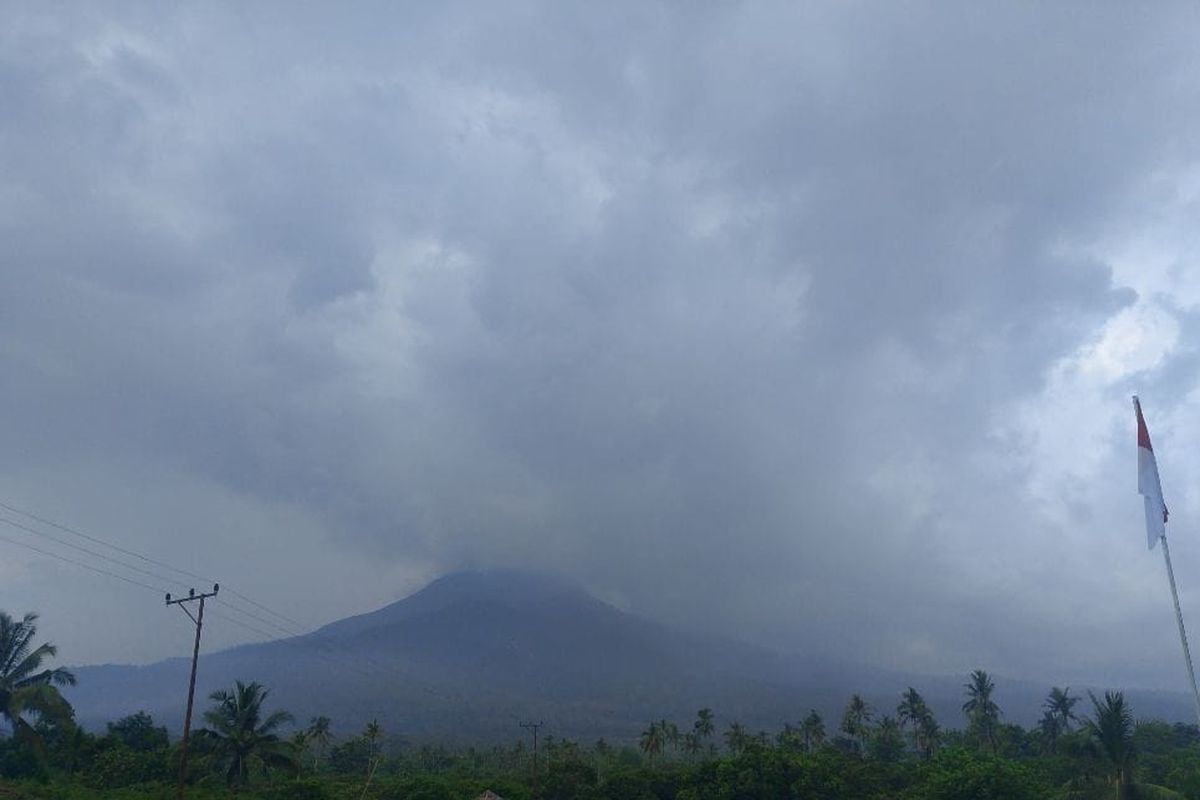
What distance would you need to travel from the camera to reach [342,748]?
110938mm

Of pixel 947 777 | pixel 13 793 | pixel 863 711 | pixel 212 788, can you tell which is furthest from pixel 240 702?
pixel 863 711

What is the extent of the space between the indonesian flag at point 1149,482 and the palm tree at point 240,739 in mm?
46959

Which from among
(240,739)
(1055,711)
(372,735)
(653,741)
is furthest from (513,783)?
(1055,711)

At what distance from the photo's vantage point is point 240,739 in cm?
5275

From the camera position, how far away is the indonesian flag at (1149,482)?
23062mm

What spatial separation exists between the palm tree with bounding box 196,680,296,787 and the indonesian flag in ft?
154

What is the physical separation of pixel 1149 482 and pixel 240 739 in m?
49.2

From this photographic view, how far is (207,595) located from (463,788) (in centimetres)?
3486

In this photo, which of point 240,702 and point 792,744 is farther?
point 792,744

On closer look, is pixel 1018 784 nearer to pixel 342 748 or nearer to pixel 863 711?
pixel 863 711

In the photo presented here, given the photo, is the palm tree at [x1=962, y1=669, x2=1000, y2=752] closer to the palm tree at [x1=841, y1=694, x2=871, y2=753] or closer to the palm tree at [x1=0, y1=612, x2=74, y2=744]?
the palm tree at [x1=841, y1=694, x2=871, y2=753]

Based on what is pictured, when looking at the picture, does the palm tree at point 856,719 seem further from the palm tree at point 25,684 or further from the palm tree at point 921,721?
the palm tree at point 25,684

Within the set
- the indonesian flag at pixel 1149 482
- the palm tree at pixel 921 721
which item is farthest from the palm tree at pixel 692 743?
the indonesian flag at pixel 1149 482

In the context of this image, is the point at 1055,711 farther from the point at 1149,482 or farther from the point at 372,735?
the point at 1149,482
